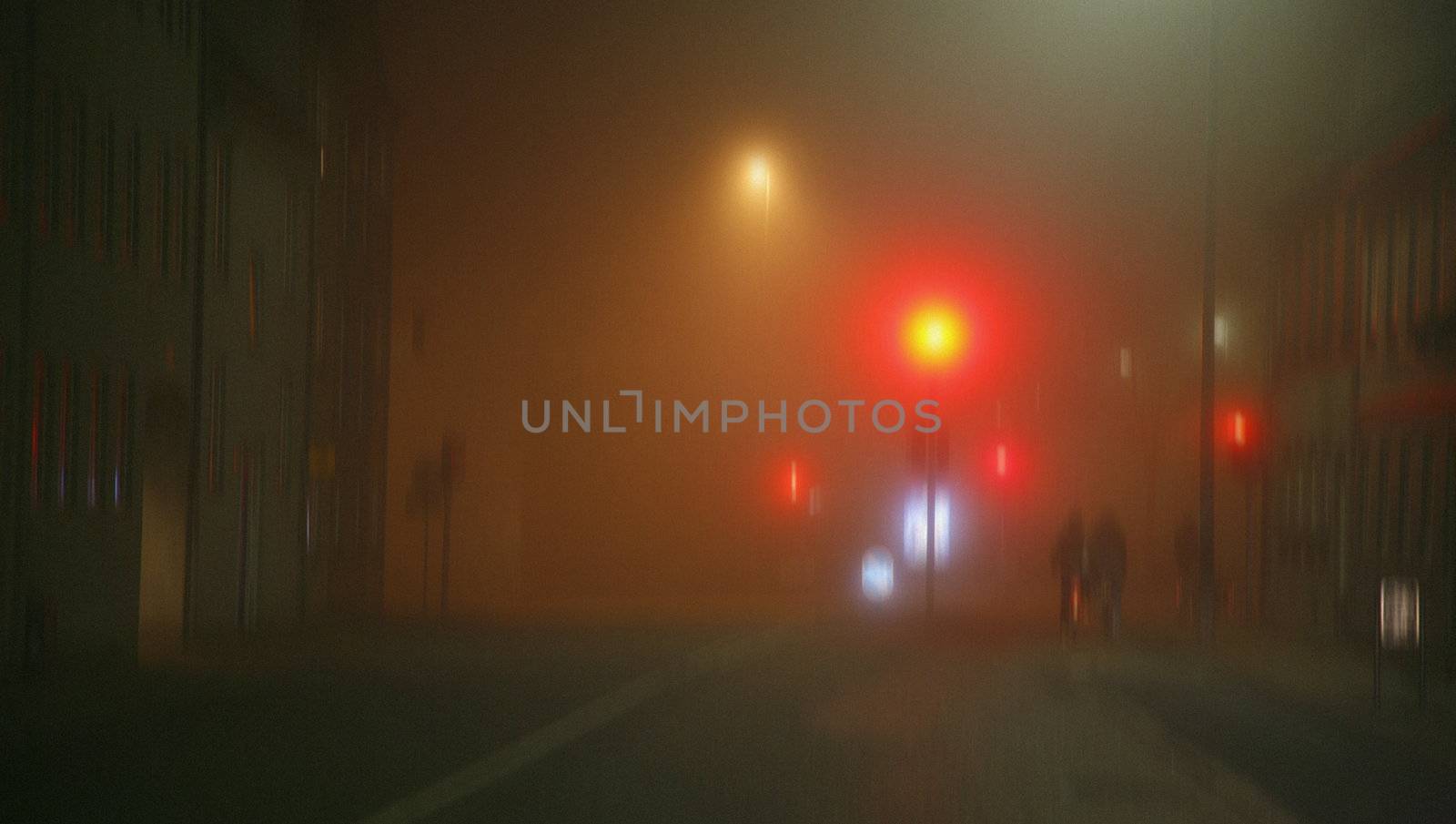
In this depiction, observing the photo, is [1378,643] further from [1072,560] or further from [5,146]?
[5,146]

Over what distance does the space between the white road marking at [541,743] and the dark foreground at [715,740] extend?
0.13 ft

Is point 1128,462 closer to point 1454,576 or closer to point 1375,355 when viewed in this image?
point 1375,355

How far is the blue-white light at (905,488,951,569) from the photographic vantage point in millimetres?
53750

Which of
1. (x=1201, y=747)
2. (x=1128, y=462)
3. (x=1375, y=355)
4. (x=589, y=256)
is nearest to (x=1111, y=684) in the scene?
(x=1201, y=747)

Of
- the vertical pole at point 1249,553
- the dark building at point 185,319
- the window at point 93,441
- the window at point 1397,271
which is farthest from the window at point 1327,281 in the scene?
the window at point 93,441

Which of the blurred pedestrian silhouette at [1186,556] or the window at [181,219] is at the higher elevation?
the window at [181,219]

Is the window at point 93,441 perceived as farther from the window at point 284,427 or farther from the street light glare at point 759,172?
the street light glare at point 759,172

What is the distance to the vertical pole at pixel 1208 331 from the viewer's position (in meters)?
25.3

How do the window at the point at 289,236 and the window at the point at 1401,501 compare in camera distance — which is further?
the window at the point at 289,236

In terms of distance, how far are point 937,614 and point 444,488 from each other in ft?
39.3

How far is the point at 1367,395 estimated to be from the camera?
28.8 m

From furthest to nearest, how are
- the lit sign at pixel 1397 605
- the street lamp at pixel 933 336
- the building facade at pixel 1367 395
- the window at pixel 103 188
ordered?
1. the street lamp at pixel 933 336
2. the building facade at pixel 1367 395
3. the window at pixel 103 188
4. the lit sign at pixel 1397 605

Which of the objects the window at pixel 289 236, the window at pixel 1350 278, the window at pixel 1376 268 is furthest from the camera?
the window at pixel 289 236

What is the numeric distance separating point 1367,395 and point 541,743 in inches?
762
